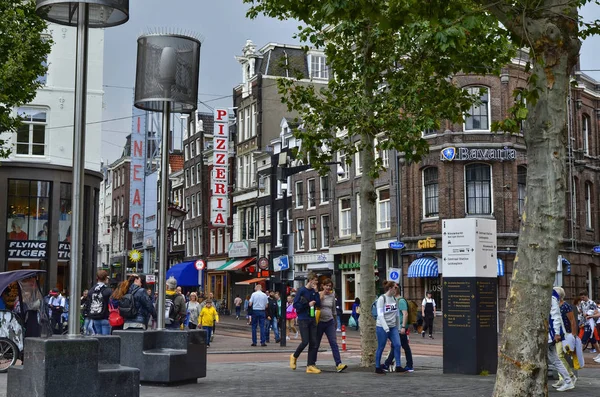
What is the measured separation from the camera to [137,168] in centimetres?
7081

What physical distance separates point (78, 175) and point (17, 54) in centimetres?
1577

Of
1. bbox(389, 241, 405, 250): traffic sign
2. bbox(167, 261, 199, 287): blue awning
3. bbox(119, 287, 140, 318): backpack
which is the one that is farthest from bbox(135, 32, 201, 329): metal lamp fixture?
bbox(167, 261, 199, 287): blue awning

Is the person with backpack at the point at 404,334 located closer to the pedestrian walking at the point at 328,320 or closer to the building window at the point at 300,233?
the pedestrian walking at the point at 328,320

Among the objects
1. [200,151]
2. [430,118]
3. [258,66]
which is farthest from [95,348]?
[200,151]

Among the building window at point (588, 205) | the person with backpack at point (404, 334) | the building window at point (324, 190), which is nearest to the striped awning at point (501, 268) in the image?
the building window at point (588, 205)

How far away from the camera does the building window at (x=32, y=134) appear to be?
120 feet

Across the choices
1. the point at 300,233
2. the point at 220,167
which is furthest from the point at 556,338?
the point at 220,167

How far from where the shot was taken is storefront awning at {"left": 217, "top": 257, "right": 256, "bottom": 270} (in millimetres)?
61938

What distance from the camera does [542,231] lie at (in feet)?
31.6

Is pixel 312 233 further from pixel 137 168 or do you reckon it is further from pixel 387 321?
pixel 387 321

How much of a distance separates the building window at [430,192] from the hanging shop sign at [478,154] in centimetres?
156

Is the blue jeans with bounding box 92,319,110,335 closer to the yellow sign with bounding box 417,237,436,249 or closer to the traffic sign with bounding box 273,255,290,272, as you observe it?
the traffic sign with bounding box 273,255,290,272

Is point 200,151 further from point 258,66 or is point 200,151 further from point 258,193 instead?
point 258,193

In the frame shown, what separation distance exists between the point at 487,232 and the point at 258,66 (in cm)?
4898
